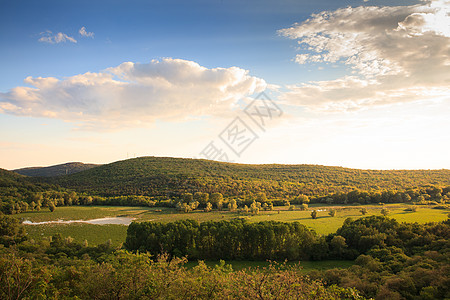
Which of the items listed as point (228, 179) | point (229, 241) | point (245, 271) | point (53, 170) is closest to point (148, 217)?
point (229, 241)

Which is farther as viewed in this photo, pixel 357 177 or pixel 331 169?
pixel 331 169

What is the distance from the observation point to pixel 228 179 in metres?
140

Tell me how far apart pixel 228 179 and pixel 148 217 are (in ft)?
203

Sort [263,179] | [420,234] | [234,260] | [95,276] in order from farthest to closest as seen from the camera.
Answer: [263,179] → [234,260] → [420,234] → [95,276]

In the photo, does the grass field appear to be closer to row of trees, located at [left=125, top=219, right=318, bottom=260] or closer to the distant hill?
row of trees, located at [left=125, top=219, right=318, bottom=260]

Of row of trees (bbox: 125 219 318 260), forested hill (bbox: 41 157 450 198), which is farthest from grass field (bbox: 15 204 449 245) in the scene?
forested hill (bbox: 41 157 450 198)

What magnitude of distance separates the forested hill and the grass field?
27.3 meters

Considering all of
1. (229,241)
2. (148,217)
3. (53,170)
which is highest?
(53,170)

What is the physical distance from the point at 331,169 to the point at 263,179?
1915 inches

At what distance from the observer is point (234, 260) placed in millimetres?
48344

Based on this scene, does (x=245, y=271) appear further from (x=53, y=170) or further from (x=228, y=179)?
(x=53, y=170)

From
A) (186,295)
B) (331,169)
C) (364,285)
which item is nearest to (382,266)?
(364,285)

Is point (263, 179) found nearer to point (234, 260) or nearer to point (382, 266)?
point (234, 260)

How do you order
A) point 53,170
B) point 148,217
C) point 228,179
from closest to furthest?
point 148,217 < point 228,179 < point 53,170
